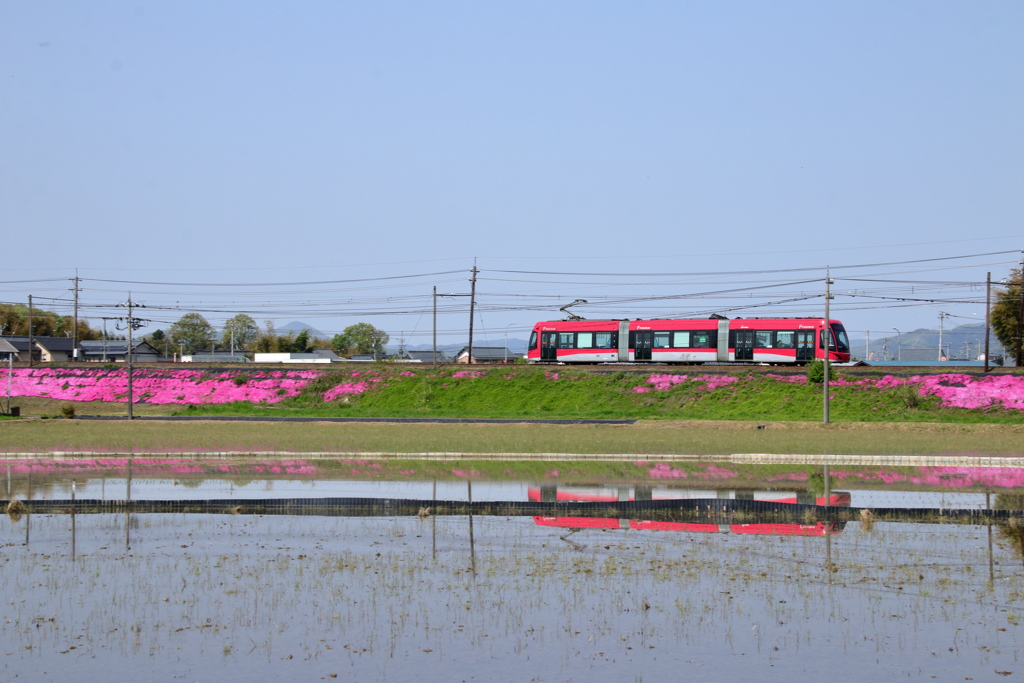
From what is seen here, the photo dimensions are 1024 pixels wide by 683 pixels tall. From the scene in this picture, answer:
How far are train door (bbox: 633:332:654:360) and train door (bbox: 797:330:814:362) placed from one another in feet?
35.5

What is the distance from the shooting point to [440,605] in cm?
1260

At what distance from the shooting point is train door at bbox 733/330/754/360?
209ft

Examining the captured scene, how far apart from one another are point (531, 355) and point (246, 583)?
191 ft

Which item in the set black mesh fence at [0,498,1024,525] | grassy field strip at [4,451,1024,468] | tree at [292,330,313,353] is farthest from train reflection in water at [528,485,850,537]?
tree at [292,330,313,353]

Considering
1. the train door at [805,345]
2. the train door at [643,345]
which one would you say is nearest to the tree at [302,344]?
the train door at [643,345]

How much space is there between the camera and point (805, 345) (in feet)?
203

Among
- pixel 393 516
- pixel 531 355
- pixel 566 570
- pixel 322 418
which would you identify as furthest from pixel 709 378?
pixel 566 570

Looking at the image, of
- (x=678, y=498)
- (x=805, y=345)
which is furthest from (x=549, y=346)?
(x=678, y=498)

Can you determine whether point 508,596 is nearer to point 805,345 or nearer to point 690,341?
point 805,345

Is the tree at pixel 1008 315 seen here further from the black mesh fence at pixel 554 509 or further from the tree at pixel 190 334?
the tree at pixel 190 334

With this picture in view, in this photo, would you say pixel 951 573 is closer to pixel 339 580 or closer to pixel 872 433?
pixel 339 580

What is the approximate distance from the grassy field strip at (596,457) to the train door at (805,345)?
3142cm

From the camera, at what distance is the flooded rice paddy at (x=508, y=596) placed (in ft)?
33.7

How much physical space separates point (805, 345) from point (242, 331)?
510 ft
